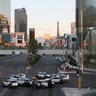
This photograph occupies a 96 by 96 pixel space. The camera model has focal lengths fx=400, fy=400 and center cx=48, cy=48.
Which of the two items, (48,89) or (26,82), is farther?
(26,82)

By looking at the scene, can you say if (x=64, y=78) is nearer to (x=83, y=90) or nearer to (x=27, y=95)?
(x=83, y=90)

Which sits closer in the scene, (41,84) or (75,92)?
(75,92)

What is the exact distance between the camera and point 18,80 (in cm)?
8169

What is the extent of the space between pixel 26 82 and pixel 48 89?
7.86 metres

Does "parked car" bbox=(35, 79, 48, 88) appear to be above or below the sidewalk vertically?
above

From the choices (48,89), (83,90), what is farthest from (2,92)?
(83,90)

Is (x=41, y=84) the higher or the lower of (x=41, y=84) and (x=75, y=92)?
the higher

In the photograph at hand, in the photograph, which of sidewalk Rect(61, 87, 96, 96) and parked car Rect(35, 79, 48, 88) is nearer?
sidewalk Rect(61, 87, 96, 96)

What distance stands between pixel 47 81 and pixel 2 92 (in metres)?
11.6

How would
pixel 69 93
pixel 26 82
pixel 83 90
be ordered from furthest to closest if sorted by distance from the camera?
pixel 26 82
pixel 83 90
pixel 69 93

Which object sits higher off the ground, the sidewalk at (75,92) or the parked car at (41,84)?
the parked car at (41,84)

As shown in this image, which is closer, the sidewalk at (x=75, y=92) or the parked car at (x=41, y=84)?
the sidewalk at (x=75, y=92)

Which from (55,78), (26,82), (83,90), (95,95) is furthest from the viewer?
(55,78)

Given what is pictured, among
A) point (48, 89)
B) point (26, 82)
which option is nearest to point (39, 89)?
point (48, 89)
